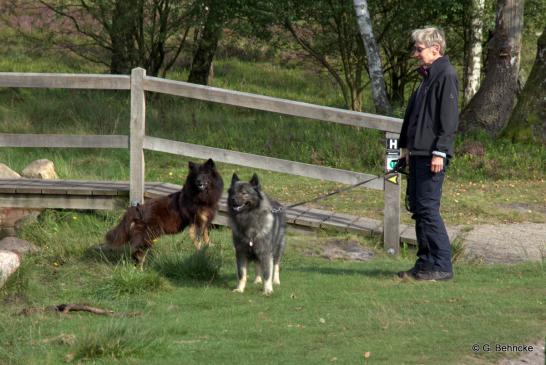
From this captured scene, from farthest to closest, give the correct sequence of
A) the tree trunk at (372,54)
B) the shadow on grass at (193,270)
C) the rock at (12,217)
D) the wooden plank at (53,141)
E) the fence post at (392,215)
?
the tree trunk at (372,54) < the rock at (12,217) < the wooden plank at (53,141) < the fence post at (392,215) < the shadow on grass at (193,270)

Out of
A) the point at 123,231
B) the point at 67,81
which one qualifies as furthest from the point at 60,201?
the point at 123,231

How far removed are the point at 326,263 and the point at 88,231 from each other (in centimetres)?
323

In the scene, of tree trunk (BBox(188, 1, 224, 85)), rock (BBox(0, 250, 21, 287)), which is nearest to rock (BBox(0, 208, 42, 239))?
rock (BBox(0, 250, 21, 287))

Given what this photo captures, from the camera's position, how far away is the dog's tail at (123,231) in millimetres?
9492

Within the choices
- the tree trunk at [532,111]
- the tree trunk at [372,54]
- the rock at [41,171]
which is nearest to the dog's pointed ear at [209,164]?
the rock at [41,171]

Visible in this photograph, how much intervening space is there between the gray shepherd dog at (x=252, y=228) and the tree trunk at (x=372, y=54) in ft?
34.2

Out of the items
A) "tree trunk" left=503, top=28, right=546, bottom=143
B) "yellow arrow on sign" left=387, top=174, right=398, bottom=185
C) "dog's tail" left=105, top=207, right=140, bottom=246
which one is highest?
"tree trunk" left=503, top=28, right=546, bottom=143

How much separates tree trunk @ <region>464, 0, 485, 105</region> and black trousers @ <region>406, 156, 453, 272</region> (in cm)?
1275

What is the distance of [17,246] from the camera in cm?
1010

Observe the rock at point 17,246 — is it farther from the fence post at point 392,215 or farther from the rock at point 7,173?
the fence post at point 392,215

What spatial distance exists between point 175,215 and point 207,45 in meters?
12.1

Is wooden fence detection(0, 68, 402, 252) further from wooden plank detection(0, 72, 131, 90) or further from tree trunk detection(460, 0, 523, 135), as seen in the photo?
tree trunk detection(460, 0, 523, 135)

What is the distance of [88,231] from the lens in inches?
438

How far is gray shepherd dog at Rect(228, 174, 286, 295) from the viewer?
8141mm
